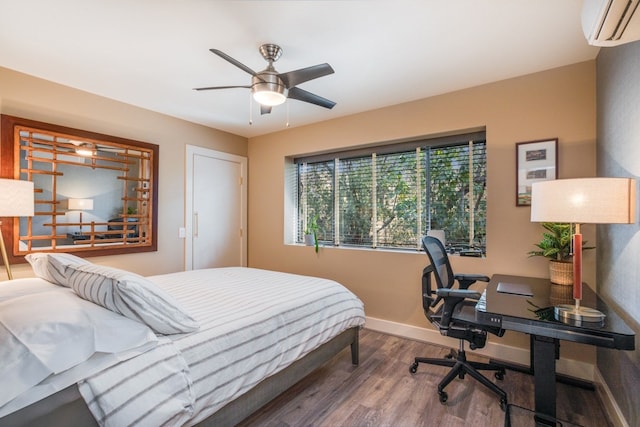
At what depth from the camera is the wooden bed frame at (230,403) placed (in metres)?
0.97

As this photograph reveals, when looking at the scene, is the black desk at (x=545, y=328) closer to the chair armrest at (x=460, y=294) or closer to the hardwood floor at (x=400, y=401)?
the chair armrest at (x=460, y=294)

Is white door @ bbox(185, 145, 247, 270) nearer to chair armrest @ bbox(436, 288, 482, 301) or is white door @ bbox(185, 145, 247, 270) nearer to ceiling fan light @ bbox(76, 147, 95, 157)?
ceiling fan light @ bbox(76, 147, 95, 157)

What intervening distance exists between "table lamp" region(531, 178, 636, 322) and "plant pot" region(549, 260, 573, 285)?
0.66m

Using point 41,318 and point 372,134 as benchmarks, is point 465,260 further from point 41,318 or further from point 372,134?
point 41,318

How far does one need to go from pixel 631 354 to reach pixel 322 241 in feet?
9.73

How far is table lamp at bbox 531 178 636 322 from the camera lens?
4.61ft

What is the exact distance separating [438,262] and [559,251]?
85 cm

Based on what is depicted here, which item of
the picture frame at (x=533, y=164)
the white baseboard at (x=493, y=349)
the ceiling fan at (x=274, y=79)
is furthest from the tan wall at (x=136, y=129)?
the picture frame at (x=533, y=164)

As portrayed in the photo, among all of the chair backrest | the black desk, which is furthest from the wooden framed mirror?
the black desk

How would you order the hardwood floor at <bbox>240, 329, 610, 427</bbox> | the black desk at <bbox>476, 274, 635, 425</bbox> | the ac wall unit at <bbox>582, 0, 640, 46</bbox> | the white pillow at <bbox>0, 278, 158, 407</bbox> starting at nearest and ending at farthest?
the white pillow at <bbox>0, 278, 158, 407</bbox>
the ac wall unit at <bbox>582, 0, 640, 46</bbox>
the black desk at <bbox>476, 274, 635, 425</bbox>
the hardwood floor at <bbox>240, 329, 610, 427</bbox>

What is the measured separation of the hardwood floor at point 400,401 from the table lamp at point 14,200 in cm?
227

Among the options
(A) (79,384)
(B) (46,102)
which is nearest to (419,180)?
(A) (79,384)

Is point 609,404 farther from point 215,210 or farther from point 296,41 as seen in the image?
point 215,210

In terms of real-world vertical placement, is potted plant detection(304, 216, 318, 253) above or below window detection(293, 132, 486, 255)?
below
